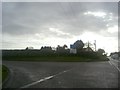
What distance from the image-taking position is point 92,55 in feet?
327

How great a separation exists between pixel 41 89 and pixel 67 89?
1.10 meters

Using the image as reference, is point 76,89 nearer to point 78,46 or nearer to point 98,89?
point 98,89

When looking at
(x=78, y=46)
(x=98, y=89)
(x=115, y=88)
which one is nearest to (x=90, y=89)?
(x=98, y=89)

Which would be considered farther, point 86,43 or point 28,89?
point 86,43

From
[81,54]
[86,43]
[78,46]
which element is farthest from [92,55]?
[86,43]

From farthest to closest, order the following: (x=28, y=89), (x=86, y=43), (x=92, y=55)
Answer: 1. (x=86, y=43)
2. (x=92, y=55)
3. (x=28, y=89)

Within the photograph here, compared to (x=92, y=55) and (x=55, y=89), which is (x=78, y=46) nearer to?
(x=92, y=55)

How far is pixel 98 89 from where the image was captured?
11.5 meters

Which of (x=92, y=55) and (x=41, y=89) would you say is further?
(x=92, y=55)

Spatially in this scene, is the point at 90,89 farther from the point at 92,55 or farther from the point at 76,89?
the point at 92,55

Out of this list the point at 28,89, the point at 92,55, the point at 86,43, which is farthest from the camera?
the point at 86,43

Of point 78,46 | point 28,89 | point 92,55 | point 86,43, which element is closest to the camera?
point 28,89

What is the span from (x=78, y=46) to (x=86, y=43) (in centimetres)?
2487

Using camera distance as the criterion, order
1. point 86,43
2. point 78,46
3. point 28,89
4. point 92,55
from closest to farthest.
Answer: point 28,89 < point 92,55 < point 78,46 < point 86,43
